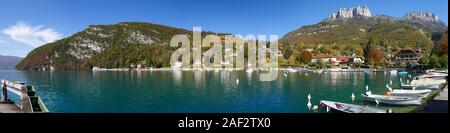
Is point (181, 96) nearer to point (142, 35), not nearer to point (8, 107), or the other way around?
point (8, 107)

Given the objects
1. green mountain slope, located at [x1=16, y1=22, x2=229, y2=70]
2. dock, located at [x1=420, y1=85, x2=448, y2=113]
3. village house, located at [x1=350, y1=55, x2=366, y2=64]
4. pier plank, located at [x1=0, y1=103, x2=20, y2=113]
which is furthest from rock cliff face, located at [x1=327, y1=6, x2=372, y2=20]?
village house, located at [x1=350, y1=55, x2=366, y2=64]

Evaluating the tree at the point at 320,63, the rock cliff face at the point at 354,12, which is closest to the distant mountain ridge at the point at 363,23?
the rock cliff face at the point at 354,12

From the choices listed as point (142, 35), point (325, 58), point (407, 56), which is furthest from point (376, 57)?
point (142, 35)

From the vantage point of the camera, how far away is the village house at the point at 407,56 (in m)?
47.5

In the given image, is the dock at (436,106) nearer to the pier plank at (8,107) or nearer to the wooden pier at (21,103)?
the wooden pier at (21,103)

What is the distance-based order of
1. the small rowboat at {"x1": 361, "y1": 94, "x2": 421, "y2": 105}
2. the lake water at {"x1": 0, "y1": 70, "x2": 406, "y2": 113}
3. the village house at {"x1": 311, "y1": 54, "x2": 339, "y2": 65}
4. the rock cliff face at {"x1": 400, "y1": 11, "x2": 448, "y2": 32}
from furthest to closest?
the village house at {"x1": 311, "y1": 54, "x2": 339, "y2": 65} < the lake water at {"x1": 0, "y1": 70, "x2": 406, "y2": 113} < the small rowboat at {"x1": 361, "y1": 94, "x2": 421, "y2": 105} < the rock cliff face at {"x1": 400, "y1": 11, "x2": 448, "y2": 32}

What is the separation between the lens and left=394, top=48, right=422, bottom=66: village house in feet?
156

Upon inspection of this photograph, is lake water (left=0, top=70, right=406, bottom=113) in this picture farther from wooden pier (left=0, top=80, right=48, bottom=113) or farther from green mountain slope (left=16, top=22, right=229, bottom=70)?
green mountain slope (left=16, top=22, right=229, bottom=70)
